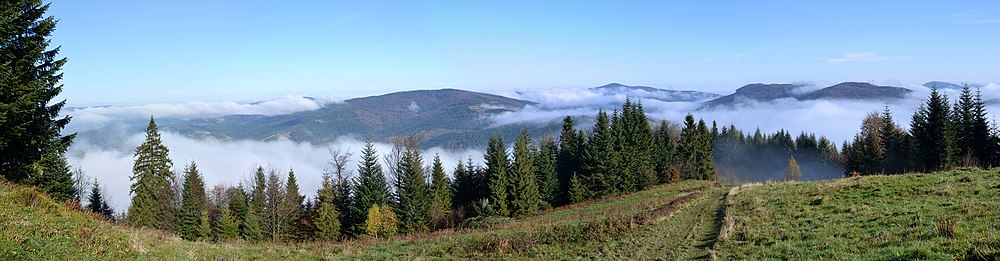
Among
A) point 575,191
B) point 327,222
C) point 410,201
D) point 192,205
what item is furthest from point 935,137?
point 192,205

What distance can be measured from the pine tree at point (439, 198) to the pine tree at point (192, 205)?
26.2 meters

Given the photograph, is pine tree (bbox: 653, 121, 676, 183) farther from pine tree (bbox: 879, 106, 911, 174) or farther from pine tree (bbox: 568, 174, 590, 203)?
pine tree (bbox: 879, 106, 911, 174)

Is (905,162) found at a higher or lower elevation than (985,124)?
lower

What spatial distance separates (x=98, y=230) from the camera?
45.4 ft

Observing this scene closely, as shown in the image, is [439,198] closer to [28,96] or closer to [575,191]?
[575,191]

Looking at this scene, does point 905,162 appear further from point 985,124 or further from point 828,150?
point 828,150

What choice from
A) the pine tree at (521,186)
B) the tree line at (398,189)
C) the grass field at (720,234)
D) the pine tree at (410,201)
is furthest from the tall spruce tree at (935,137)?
the pine tree at (410,201)

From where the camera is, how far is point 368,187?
52438 mm

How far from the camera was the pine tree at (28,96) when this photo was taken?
1978cm

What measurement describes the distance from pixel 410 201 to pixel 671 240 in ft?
126

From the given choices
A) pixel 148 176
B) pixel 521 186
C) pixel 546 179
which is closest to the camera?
pixel 148 176


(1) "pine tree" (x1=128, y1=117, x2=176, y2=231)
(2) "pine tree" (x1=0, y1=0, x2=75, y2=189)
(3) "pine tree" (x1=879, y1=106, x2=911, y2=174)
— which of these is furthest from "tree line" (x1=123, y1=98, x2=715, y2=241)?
(3) "pine tree" (x1=879, y1=106, x2=911, y2=174)

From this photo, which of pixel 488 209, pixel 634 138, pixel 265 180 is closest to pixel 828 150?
pixel 634 138

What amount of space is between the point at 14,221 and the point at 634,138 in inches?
2407
